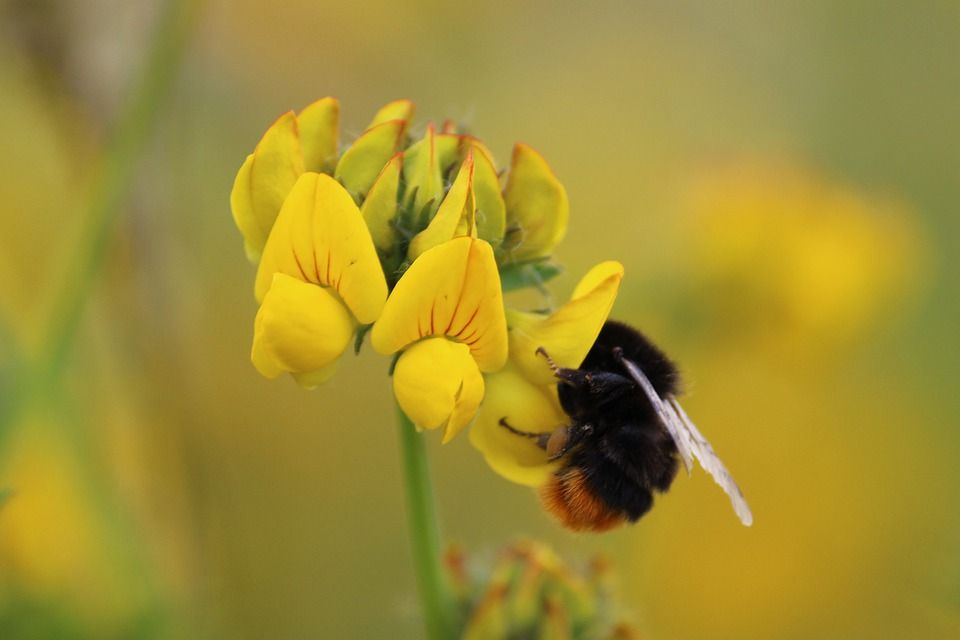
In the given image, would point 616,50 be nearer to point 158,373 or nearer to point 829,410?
point 829,410

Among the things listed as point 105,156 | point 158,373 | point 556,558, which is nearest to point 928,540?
point 556,558

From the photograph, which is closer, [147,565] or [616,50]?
[147,565]

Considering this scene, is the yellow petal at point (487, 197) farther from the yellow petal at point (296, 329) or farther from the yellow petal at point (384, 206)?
the yellow petal at point (296, 329)


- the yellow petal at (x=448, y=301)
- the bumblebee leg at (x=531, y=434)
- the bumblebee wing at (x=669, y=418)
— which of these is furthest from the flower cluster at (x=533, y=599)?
the yellow petal at (x=448, y=301)

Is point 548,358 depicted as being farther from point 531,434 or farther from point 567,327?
point 531,434

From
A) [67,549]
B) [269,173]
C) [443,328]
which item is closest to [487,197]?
[443,328]

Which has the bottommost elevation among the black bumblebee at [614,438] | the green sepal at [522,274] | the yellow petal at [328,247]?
the black bumblebee at [614,438]

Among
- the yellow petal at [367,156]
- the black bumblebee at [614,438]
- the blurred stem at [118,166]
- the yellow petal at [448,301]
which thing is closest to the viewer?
the yellow petal at [448,301]
